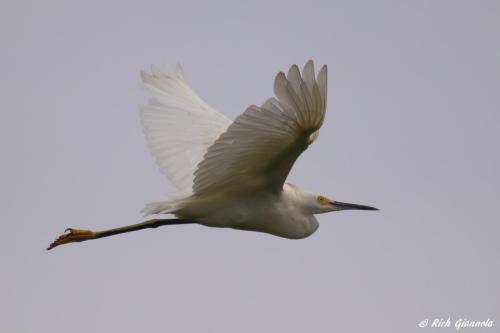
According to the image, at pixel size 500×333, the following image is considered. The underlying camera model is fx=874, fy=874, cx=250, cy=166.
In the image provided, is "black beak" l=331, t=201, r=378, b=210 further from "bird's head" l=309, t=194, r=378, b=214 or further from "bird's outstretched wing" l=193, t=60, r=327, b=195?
"bird's outstretched wing" l=193, t=60, r=327, b=195

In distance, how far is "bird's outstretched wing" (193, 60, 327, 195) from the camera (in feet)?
23.7

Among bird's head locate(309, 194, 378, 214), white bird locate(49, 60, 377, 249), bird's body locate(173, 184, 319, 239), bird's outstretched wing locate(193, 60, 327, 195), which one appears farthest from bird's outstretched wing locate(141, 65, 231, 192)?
bird's head locate(309, 194, 378, 214)

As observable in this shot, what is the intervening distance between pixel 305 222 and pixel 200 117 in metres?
2.06

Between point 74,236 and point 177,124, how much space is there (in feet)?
5.86

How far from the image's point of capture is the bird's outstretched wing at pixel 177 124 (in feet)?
32.8

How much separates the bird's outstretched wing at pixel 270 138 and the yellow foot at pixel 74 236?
2020 mm

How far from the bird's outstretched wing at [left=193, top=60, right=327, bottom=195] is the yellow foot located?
2.02 meters

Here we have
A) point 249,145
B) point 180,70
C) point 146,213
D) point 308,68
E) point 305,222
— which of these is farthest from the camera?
point 180,70

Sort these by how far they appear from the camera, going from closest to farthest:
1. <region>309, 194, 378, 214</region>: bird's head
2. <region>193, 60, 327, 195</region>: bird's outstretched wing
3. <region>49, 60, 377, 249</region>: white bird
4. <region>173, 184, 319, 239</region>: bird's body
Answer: <region>193, 60, 327, 195</region>: bird's outstretched wing
<region>49, 60, 377, 249</region>: white bird
<region>173, 184, 319, 239</region>: bird's body
<region>309, 194, 378, 214</region>: bird's head

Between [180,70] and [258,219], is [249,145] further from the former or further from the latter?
[180,70]

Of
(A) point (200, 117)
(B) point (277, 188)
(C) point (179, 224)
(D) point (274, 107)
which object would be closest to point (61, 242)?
(C) point (179, 224)

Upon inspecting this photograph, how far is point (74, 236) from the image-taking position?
10211 mm

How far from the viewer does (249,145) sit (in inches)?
→ 314

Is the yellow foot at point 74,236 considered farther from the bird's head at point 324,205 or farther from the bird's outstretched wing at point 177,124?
the bird's head at point 324,205
